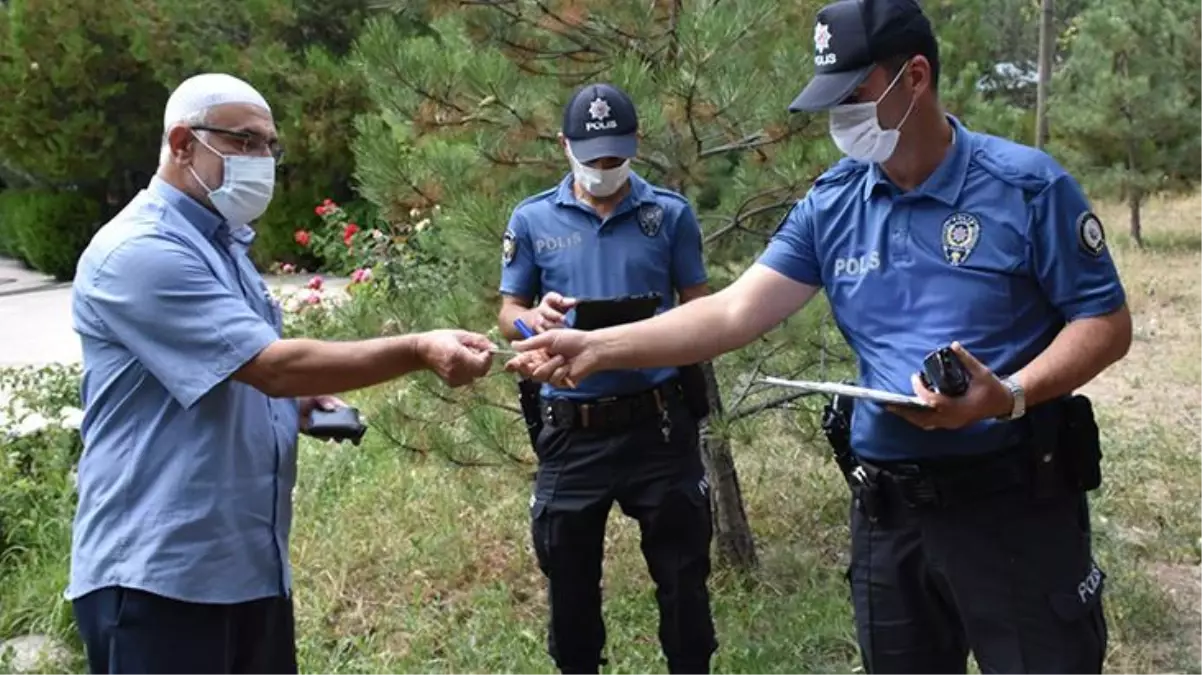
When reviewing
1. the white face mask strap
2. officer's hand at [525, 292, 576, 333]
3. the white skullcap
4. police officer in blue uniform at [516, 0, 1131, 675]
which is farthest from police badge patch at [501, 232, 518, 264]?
the white face mask strap

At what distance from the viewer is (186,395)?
2320 mm

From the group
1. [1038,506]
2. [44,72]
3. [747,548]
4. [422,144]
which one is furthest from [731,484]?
[44,72]

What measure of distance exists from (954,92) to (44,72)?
13.9 metres

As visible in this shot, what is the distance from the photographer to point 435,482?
580 cm

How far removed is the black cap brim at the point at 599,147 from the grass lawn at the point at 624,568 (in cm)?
113

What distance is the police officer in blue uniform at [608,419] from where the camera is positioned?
138 inches

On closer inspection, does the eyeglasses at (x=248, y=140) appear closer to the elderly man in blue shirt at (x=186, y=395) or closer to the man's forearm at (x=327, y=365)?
the elderly man in blue shirt at (x=186, y=395)

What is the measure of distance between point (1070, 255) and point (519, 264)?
5.89 feet

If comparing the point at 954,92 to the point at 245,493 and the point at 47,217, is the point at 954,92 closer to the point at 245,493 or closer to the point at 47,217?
the point at 245,493

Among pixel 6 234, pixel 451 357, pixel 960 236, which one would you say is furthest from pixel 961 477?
pixel 6 234

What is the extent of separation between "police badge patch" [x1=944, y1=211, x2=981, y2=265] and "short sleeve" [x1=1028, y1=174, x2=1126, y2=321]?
99mm

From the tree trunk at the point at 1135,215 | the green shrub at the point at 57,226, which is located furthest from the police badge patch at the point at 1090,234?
the green shrub at the point at 57,226

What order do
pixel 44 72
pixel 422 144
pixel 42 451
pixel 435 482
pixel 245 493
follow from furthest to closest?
1. pixel 44 72
2. pixel 435 482
3. pixel 42 451
4. pixel 422 144
5. pixel 245 493

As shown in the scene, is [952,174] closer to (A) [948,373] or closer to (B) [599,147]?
(A) [948,373]
